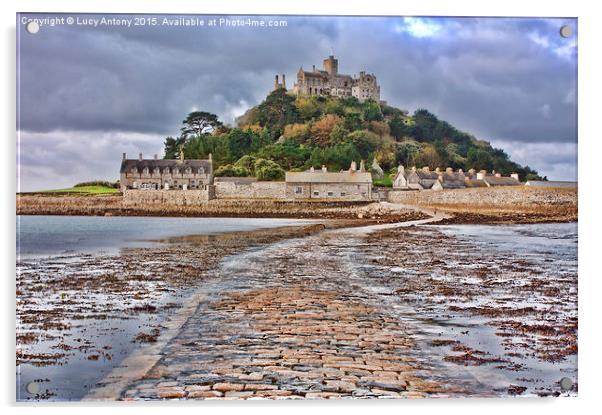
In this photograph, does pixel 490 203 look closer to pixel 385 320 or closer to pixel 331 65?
pixel 385 320

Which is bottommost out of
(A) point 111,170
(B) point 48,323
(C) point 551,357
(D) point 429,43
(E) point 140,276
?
(C) point 551,357

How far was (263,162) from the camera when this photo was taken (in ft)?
18.6

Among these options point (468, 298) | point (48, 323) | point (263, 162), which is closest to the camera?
point (48, 323)

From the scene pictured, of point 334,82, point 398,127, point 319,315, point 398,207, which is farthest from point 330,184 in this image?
point 319,315

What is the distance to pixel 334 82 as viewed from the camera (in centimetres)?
552

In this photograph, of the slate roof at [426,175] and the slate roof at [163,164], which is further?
the slate roof at [426,175]

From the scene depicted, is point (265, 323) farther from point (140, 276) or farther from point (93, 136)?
point (93, 136)

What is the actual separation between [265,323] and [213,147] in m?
1.70

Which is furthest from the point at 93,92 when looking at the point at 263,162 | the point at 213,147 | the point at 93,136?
the point at 263,162

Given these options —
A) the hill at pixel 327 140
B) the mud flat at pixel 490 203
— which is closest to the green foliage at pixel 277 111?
the hill at pixel 327 140

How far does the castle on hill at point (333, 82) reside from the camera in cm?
543

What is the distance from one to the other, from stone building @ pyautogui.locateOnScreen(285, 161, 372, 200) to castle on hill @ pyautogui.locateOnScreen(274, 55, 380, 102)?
0.67 metres

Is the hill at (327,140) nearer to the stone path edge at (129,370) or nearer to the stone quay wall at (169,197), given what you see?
the stone quay wall at (169,197)

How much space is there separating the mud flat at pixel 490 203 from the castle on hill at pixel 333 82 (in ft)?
3.34
